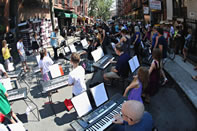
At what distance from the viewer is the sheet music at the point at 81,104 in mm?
3031

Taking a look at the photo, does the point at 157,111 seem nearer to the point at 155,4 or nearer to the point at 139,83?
the point at 139,83

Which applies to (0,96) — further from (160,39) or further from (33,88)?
(160,39)

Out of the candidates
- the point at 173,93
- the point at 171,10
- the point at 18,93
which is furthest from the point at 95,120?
the point at 171,10

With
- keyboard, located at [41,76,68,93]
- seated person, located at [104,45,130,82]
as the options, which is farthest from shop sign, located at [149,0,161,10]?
keyboard, located at [41,76,68,93]

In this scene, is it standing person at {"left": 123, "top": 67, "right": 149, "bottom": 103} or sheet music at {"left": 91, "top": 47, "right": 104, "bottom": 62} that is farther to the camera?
sheet music at {"left": 91, "top": 47, "right": 104, "bottom": 62}

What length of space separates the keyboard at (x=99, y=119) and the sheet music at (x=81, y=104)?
0.10 meters

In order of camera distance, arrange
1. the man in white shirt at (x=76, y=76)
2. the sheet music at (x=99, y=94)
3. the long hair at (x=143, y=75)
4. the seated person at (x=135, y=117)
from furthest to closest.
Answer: the man in white shirt at (x=76, y=76), the long hair at (x=143, y=75), the sheet music at (x=99, y=94), the seated person at (x=135, y=117)

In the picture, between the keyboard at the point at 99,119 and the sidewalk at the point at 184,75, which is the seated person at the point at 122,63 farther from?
the sidewalk at the point at 184,75

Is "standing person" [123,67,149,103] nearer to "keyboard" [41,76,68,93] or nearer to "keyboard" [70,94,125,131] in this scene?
"keyboard" [70,94,125,131]

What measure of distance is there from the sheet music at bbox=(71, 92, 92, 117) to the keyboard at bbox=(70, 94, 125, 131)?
96mm

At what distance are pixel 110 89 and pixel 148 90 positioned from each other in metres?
1.89

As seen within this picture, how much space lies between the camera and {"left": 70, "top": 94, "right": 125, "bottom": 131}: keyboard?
9.27ft

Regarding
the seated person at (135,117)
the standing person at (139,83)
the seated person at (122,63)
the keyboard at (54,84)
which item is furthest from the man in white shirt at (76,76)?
the seated person at (135,117)

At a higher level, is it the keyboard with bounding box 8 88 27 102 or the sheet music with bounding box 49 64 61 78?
the sheet music with bounding box 49 64 61 78
